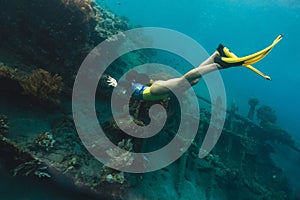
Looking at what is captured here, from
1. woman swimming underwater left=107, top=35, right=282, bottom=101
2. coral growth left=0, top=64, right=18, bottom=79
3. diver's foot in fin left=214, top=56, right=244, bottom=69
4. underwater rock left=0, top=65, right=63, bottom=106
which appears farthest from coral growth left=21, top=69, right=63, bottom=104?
diver's foot in fin left=214, top=56, right=244, bottom=69

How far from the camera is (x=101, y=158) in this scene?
20.1 feet

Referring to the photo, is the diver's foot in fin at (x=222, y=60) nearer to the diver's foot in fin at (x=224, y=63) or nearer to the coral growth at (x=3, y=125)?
the diver's foot in fin at (x=224, y=63)

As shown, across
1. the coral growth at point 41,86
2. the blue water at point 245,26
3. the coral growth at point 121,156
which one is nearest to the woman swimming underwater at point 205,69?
the coral growth at point 121,156

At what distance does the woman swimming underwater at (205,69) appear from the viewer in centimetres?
559

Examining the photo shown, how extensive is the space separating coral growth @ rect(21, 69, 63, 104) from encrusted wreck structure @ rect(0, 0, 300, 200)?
0.08 feet

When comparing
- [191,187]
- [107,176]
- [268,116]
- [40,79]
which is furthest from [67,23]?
[268,116]

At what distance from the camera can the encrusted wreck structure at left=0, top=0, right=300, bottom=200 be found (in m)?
5.50

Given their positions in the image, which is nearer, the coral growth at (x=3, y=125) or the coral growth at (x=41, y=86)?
the coral growth at (x=3, y=125)

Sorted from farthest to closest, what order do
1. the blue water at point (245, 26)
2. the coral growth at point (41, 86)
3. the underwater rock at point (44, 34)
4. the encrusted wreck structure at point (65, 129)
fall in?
the blue water at point (245, 26) < the underwater rock at point (44, 34) < the coral growth at point (41, 86) < the encrusted wreck structure at point (65, 129)

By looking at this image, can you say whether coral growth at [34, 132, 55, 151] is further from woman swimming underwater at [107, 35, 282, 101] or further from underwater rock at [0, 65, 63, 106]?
woman swimming underwater at [107, 35, 282, 101]

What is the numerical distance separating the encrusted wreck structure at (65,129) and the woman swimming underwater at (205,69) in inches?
31.6

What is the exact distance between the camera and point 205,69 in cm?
577

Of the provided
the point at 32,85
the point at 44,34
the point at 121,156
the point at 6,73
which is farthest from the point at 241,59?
the point at 44,34

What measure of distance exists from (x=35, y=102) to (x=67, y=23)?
3155 millimetres
